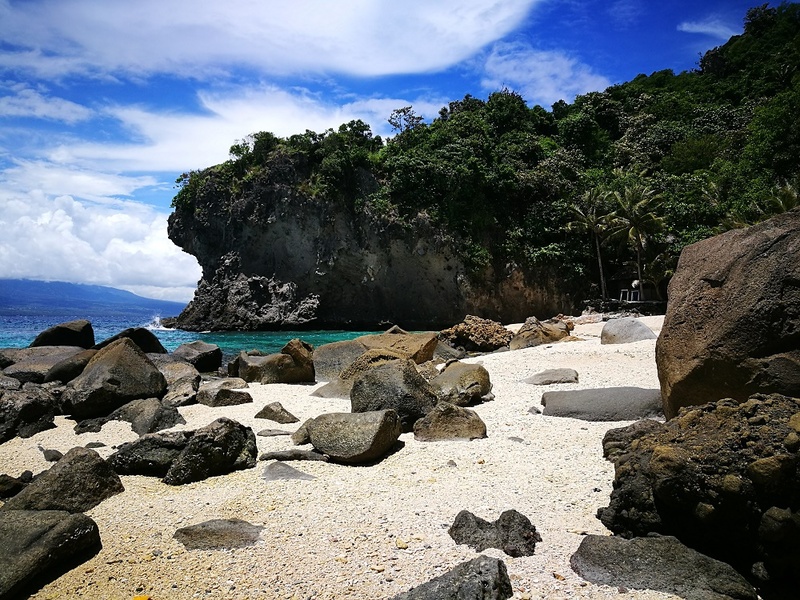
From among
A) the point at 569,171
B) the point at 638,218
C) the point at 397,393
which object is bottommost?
the point at 397,393

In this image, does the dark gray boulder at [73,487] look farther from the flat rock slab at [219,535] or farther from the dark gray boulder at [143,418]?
the dark gray boulder at [143,418]

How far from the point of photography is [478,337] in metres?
23.2

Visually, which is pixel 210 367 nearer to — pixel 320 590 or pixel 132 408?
pixel 132 408

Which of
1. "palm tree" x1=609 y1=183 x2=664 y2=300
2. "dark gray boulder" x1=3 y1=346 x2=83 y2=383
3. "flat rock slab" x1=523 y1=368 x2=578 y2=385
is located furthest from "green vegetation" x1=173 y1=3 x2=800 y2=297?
"dark gray boulder" x1=3 y1=346 x2=83 y2=383

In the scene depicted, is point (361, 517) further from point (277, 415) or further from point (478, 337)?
point (478, 337)

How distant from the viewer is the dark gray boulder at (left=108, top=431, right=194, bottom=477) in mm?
6875

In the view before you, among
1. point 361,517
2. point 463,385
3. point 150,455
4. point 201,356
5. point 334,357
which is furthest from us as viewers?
point 201,356

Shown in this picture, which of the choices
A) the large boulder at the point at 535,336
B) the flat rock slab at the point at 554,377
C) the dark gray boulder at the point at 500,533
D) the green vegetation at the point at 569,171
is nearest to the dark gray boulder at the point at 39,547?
the dark gray boulder at the point at 500,533

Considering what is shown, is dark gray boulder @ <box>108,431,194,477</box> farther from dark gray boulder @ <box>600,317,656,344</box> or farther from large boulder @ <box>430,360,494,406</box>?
dark gray boulder @ <box>600,317,656,344</box>

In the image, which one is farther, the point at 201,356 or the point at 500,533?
the point at 201,356

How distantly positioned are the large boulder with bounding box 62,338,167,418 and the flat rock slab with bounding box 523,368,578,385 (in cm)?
854

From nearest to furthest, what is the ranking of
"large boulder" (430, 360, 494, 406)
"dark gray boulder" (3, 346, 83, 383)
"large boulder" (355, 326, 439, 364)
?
"large boulder" (430, 360, 494, 406) < "dark gray boulder" (3, 346, 83, 383) < "large boulder" (355, 326, 439, 364)

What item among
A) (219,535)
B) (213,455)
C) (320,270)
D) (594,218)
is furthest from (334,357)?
(320,270)

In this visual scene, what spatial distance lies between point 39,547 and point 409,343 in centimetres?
1238
